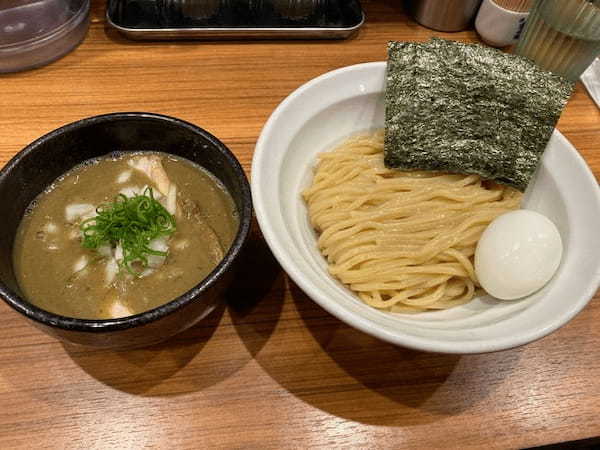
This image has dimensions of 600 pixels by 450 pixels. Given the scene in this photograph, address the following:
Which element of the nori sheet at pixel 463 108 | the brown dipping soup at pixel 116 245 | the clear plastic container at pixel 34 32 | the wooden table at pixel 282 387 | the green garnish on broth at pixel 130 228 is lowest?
the wooden table at pixel 282 387

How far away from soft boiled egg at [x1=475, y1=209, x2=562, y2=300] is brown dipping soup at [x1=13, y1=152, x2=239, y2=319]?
626mm

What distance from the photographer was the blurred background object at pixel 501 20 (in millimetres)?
2096

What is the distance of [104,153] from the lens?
137 cm

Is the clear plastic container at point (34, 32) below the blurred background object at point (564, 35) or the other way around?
below

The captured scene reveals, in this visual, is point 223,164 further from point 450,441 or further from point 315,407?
point 450,441

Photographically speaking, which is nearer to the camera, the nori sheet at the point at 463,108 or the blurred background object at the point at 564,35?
the nori sheet at the point at 463,108

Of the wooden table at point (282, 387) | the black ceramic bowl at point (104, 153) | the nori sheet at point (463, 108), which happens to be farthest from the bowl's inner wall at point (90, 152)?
the nori sheet at point (463, 108)

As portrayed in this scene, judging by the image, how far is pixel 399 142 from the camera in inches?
54.4

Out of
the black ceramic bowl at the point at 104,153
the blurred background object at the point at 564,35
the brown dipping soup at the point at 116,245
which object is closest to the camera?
the black ceramic bowl at the point at 104,153

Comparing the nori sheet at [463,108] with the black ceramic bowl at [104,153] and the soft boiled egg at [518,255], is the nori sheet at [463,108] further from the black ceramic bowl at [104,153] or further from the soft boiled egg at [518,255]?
the black ceramic bowl at [104,153]

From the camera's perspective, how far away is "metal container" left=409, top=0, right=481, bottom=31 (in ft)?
7.23

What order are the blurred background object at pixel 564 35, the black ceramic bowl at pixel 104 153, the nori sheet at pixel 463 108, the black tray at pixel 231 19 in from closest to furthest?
the black ceramic bowl at pixel 104 153 < the nori sheet at pixel 463 108 < the blurred background object at pixel 564 35 < the black tray at pixel 231 19

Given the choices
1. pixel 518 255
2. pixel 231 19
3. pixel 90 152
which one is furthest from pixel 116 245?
pixel 231 19

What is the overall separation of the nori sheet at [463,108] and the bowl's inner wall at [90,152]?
0.49m
